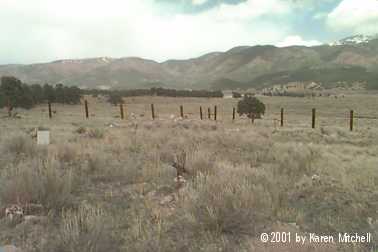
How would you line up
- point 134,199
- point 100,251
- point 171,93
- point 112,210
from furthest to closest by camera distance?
point 171,93, point 134,199, point 112,210, point 100,251

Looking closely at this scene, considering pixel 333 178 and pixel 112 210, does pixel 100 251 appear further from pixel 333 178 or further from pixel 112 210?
pixel 333 178

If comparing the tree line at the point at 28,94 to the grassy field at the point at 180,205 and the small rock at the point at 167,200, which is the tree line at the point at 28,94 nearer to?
the grassy field at the point at 180,205

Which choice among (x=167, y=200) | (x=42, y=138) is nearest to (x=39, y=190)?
(x=167, y=200)

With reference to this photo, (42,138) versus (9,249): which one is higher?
(42,138)

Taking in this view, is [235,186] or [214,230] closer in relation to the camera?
[214,230]

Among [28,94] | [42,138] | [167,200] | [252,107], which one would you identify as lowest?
[252,107]

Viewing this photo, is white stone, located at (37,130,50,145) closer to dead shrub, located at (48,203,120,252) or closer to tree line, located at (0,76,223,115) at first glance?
dead shrub, located at (48,203,120,252)

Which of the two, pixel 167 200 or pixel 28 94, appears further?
pixel 28 94

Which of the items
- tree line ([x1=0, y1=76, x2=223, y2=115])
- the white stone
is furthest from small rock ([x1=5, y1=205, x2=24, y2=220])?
tree line ([x1=0, y1=76, x2=223, y2=115])

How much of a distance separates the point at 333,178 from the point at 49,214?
549 centimetres

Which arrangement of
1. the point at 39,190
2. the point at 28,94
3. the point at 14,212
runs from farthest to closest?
the point at 28,94 → the point at 39,190 → the point at 14,212

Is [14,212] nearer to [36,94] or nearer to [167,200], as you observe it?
[167,200]

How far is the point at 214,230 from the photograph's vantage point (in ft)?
16.7

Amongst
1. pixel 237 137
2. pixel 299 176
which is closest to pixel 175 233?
pixel 299 176
